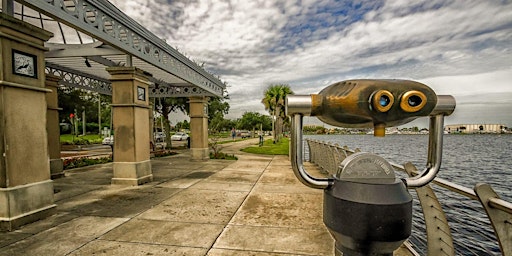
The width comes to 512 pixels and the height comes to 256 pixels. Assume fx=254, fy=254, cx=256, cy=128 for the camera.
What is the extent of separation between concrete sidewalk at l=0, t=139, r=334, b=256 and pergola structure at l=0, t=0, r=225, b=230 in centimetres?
55

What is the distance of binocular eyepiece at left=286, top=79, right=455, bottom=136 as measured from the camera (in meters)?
1.05

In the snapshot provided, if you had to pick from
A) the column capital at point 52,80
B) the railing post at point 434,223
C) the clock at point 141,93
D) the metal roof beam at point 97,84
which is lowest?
the railing post at point 434,223

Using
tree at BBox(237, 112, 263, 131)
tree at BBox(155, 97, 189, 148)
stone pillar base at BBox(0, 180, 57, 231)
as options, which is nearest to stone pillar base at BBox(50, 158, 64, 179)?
stone pillar base at BBox(0, 180, 57, 231)

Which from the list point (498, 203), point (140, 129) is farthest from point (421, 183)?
point (140, 129)

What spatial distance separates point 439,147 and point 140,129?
23.9 ft

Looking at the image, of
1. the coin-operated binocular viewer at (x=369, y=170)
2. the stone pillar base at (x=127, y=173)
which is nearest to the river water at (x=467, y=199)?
the coin-operated binocular viewer at (x=369, y=170)

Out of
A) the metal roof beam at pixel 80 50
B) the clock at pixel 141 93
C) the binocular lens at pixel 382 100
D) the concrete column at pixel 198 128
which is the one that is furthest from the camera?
the concrete column at pixel 198 128

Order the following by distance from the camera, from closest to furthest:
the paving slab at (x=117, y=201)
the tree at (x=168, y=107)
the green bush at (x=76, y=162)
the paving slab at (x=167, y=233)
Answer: the paving slab at (x=167, y=233), the paving slab at (x=117, y=201), the green bush at (x=76, y=162), the tree at (x=168, y=107)

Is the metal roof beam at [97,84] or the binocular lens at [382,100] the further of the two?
the metal roof beam at [97,84]

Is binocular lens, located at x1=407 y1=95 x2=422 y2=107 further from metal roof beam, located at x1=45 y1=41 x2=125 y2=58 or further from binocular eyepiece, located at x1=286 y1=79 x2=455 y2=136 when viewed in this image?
metal roof beam, located at x1=45 y1=41 x2=125 y2=58

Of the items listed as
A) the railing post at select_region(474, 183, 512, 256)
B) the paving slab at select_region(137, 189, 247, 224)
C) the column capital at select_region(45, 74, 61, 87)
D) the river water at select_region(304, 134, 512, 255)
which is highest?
the column capital at select_region(45, 74, 61, 87)

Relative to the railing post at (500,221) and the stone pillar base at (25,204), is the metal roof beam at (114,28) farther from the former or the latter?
the railing post at (500,221)

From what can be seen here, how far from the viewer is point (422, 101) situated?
105cm

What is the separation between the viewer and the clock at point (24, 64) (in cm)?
410
